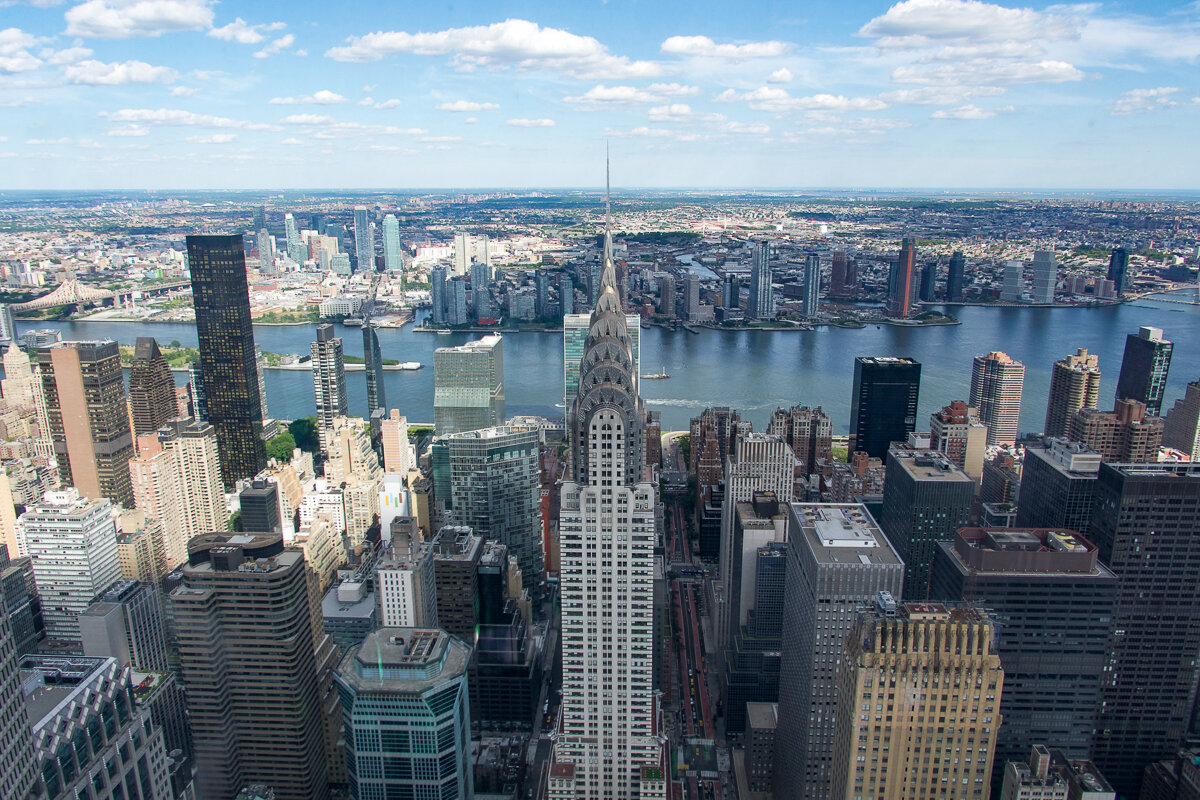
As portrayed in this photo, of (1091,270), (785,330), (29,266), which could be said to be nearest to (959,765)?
(785,330)

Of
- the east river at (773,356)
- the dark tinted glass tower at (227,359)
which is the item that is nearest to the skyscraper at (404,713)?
the dark tinted glass tower at (227,359)

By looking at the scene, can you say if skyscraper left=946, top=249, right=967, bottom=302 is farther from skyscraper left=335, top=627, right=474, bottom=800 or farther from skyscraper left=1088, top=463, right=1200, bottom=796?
skyscraper left=335, top=627, right=474, bottom=800

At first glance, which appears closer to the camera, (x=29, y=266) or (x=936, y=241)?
(x=29, y=266)

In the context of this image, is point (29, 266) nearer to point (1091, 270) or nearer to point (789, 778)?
point (789, 778)

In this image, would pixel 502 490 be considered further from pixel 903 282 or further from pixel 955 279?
pixel 955 279

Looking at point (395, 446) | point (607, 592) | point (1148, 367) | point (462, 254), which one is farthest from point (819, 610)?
point (462, 254)

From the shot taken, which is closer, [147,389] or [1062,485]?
[1062,485]
